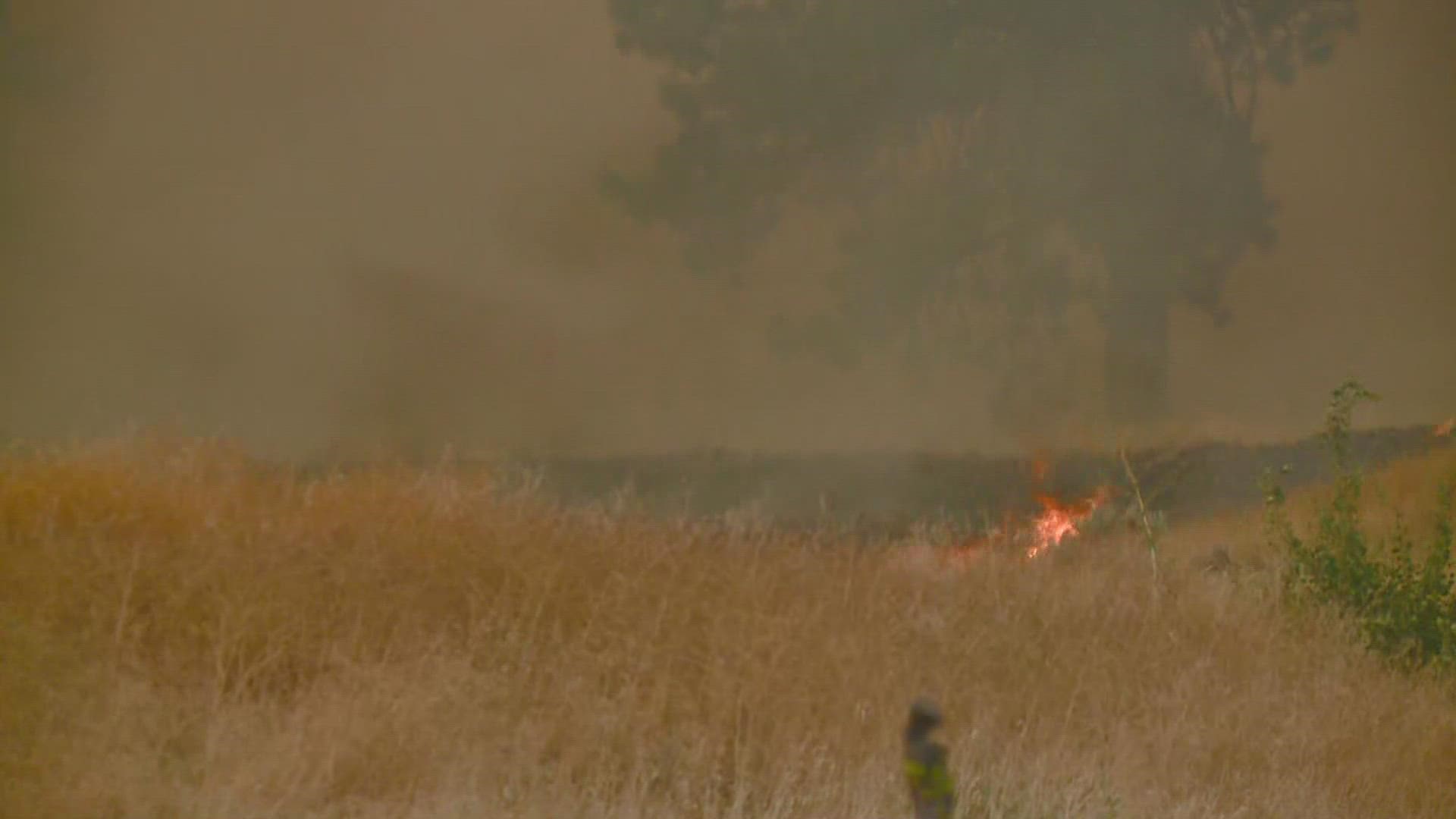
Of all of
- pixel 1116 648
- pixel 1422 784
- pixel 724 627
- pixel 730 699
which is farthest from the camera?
pixel 1116 648

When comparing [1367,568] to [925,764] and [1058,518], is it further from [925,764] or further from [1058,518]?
[925,764]

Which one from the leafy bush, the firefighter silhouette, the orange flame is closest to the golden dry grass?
the orange flame

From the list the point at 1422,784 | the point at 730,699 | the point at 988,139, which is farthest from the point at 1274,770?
the point at 988,139

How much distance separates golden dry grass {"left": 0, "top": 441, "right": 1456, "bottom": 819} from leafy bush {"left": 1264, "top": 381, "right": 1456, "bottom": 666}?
1.70 ft

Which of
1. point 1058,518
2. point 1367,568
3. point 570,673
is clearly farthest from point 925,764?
point 1367,568

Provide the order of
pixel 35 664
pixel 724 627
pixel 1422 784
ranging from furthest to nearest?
pixel 1422 784 → pixel 724 627 → pixel 35 664

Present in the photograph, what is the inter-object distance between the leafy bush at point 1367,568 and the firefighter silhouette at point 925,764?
607 centimetres

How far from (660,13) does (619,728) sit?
4121 mm

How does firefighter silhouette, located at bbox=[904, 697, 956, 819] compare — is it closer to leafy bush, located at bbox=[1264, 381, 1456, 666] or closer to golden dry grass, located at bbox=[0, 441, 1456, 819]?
golden dry grass, located at bbox=[0, 441, 1456, 819]

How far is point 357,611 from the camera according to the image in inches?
210

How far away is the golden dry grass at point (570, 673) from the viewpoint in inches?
177

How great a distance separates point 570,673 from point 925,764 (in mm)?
3115

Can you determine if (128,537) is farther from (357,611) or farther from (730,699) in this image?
(730,699)

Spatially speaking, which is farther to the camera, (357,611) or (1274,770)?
(1274,770)
